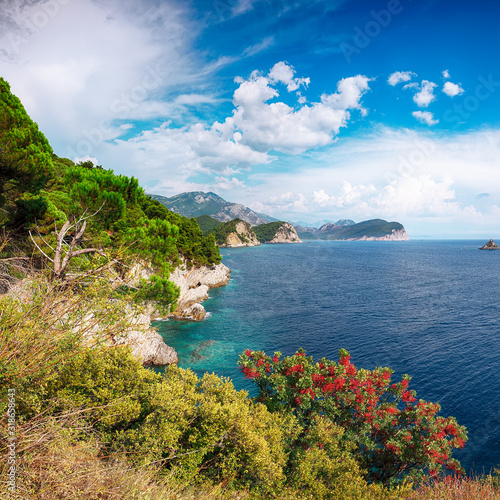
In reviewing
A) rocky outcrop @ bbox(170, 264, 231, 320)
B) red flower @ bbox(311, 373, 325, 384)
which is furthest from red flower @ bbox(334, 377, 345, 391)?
rocky outcrop @ bbox(170, 264, 231, 320)

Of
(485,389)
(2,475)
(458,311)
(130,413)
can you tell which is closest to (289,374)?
(130,413)

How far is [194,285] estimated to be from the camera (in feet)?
185

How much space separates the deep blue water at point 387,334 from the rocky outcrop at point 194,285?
7.53 ft

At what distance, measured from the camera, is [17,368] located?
188 inches

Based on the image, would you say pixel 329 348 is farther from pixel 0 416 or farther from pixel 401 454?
pixel 0 416

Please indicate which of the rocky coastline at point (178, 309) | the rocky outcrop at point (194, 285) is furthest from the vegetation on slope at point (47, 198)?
the rocky outcrop at point (194, 285)

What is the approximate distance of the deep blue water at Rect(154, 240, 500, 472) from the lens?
74.9 feet

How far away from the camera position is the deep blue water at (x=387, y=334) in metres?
22.8

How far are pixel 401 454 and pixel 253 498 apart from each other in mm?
7694

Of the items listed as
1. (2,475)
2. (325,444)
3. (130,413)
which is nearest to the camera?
(2,475)

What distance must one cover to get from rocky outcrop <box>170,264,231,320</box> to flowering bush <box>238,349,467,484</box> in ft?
75.4

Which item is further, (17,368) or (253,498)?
(253,498)

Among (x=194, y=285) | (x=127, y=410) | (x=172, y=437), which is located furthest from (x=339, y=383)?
(x=194, y=285)

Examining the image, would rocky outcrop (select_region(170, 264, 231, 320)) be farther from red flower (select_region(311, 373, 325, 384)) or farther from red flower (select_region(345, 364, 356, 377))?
red flower (select_region(345, 364, 356, 377))
